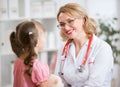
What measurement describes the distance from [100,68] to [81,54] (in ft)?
0.60

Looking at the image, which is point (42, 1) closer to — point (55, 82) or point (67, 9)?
point (67, 9)

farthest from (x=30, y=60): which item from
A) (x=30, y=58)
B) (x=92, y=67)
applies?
(x=92, y=67)

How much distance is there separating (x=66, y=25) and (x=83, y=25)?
0.42 ft

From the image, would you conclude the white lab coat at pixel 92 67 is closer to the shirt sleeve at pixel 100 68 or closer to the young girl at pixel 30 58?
the shirt sleeve at pixel 100 68

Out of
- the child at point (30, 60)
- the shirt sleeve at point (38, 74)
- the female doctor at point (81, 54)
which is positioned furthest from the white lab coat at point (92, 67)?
the shirt sleeve at point (38, 74)

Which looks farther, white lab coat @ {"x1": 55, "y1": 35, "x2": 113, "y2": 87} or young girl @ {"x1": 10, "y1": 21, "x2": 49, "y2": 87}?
white lab coat @ {"x1": 55, "y1": 35, "x2": 113, "y2": 87}

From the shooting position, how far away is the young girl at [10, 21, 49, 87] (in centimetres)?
118

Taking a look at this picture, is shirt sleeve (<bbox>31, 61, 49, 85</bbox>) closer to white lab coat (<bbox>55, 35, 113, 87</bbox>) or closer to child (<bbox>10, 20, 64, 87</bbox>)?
child (<bbox>10, 20, 64, 87</bbox>)

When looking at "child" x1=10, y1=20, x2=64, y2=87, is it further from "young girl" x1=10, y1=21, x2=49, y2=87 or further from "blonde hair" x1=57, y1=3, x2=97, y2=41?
"blonde hair" x1=57, y1=3, x2=97, y2=41

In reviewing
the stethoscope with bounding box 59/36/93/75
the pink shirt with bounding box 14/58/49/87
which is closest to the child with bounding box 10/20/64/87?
the pink shirt with bounding box 14/58/49/87

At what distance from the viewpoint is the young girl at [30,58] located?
3.88 feet

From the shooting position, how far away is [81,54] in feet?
5.10

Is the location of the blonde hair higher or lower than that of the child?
higher

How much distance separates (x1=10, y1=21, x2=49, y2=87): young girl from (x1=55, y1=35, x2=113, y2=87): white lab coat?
0.35 meters
